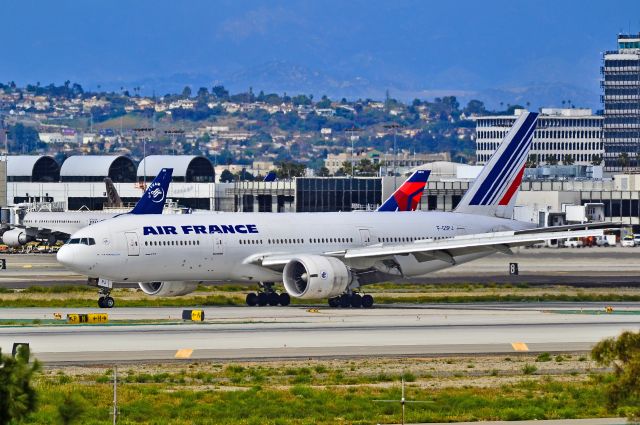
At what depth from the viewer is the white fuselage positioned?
61.4 meters

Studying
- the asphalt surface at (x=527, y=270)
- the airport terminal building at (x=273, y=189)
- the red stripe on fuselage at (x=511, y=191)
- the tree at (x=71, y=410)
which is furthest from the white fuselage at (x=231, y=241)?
the airport terminal building at (x=273, y=189)

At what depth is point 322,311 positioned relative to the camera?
6159cm

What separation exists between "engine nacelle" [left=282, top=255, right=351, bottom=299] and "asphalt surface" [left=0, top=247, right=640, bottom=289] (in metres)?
14.8

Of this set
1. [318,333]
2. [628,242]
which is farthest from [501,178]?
[628,242]

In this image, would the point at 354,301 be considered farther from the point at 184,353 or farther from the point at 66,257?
the point at 184,353

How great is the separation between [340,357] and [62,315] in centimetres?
1775

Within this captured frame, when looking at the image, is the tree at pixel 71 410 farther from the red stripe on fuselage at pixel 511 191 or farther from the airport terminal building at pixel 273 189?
the airport terminal building at pixel 273 189


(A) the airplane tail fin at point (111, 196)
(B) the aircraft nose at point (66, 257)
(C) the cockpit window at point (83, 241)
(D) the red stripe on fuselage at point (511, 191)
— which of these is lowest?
(B) the aircraft nose at point (66, 257)

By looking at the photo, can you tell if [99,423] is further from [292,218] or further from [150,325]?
[292,218]

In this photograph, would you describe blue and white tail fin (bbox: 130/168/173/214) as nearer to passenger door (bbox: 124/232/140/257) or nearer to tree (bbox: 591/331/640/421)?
passenger door (bbox: 124/232/140/257)

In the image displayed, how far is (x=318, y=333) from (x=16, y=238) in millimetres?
83048

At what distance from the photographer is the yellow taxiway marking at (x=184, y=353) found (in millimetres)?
43531

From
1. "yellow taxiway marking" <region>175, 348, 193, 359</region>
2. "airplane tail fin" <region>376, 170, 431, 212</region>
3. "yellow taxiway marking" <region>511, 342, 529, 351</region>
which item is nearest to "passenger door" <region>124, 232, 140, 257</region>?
"yellow taxiway marking" <region>175, 348, 193, 359</region>

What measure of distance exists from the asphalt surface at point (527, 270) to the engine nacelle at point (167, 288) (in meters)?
10.7
